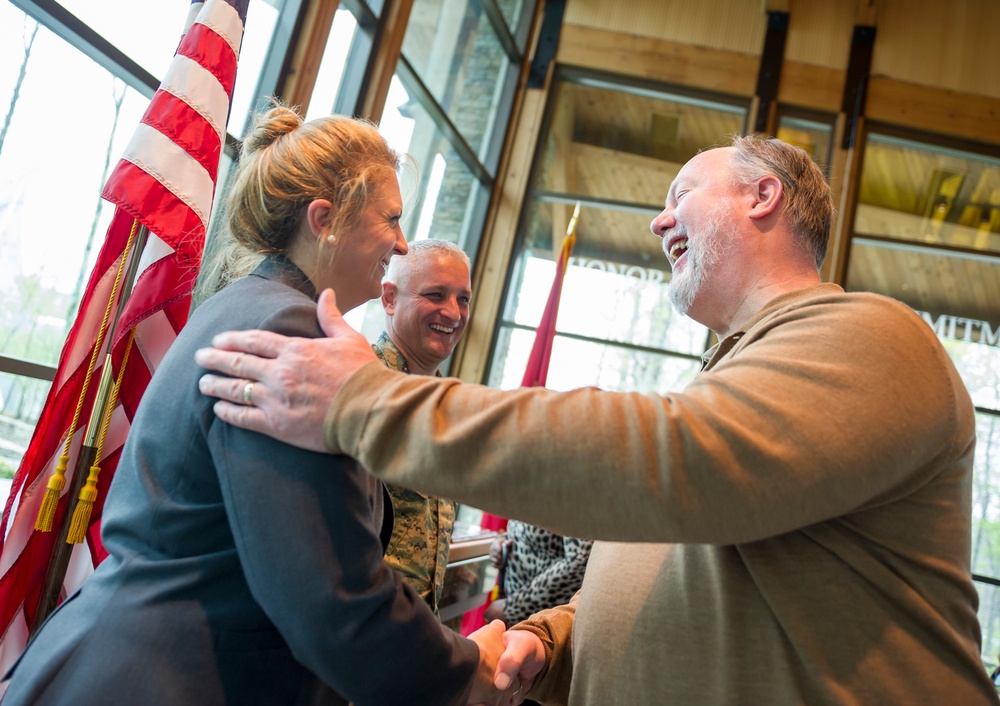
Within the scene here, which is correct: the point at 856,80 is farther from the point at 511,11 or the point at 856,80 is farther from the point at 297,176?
the point at 297,176

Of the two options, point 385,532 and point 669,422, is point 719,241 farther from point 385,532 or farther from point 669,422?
point 385,532

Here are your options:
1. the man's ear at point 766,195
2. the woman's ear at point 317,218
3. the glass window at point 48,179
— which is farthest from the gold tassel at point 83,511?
the man's ear at point 766,195

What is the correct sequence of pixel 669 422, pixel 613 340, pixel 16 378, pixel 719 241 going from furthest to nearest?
pixel 613 340 → pixel 16 378 → pixel 719 241 → pixel 669 422

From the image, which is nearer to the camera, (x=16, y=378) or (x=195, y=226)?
(x=195, y=226)

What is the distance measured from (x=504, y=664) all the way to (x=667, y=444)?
58 cm

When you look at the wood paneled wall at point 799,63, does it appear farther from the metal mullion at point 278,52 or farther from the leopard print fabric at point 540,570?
the leopard print fabric at point 540,570

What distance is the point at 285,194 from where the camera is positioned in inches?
51.3

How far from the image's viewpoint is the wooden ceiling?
18.1ft

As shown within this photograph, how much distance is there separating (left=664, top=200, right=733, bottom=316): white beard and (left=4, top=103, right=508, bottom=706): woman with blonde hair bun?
0.67 metres

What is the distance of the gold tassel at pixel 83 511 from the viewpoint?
185 centimetres

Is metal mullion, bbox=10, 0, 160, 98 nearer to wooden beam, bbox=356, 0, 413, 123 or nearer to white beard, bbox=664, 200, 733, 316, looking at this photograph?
wooden beam, bbox=356, 0, 413, 123

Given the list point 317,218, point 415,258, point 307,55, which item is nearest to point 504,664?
point 317,218

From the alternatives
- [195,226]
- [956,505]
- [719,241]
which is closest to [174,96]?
[195,226]

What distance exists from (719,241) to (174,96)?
56.7 inches
